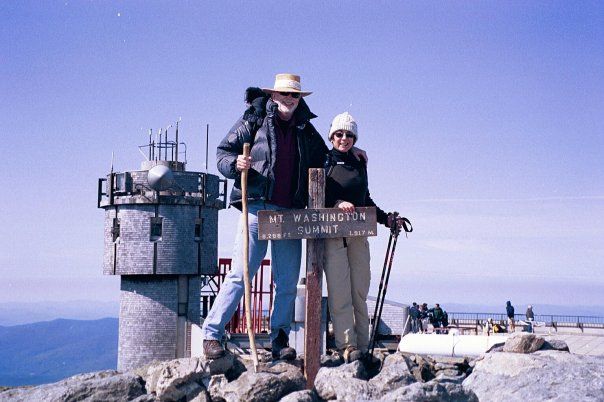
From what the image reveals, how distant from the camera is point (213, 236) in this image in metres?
33.2

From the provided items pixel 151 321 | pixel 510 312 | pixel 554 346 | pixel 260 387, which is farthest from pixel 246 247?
pixel 510 312

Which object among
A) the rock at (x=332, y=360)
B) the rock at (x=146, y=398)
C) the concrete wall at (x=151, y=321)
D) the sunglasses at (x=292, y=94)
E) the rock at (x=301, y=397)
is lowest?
the concrete wall at (x=151, y=321)

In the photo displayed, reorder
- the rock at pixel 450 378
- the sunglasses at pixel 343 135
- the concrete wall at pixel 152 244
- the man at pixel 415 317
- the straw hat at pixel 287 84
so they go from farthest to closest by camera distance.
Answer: the concrete wall at pixel 152 244 < the man at pixel 415 317 < the sunglasses at pixel 343 135 < the straw hat at pixel 287 84 < the rock at pixel 450 378

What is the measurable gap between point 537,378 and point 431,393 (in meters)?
1.39

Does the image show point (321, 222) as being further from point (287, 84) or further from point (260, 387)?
point (260, 387)

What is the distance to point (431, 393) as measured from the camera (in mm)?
6504

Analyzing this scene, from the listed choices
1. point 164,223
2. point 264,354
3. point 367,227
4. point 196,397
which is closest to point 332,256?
point 367,227

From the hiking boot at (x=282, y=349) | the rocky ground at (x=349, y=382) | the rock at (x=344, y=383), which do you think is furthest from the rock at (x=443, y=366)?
the hiking boot at (x=282, y=349)

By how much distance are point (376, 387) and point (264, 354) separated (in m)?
2.05

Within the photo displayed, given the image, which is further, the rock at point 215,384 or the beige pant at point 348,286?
the beige pant at point 348,286

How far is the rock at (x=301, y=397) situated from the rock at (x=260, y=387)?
7.3 inches

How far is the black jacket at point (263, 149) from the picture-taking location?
8.11m

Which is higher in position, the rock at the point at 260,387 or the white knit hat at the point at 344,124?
the white knit hat at the point at 344,124

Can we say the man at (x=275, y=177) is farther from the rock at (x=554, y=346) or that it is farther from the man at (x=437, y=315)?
the man at (x=437, y=315)
